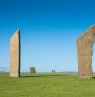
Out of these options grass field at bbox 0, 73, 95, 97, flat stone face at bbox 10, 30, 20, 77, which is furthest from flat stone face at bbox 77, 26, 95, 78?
flat stone face at bbox 10, 30, 20, 77

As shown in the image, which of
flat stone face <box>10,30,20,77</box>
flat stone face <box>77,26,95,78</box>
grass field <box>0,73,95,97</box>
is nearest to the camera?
grass field <box>0,73,95,97</box>

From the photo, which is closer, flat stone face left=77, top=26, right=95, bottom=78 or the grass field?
the grass field

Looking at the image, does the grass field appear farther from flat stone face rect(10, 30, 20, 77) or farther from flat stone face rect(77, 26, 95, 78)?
flat stone face rect(10, 30, 20, 77)

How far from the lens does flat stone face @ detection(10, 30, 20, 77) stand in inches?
1196

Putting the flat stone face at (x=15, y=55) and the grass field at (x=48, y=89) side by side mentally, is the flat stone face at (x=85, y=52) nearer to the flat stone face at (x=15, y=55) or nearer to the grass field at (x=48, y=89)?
the grass field at (x=48, y=89)

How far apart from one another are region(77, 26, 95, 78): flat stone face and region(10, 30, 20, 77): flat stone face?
6.62 meters

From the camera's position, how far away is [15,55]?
101ft

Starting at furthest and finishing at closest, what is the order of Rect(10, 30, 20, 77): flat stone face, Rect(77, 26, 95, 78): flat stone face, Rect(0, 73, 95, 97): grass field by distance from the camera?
Rect(10, 30, 20, 77): flat stone face < Rect(77, 26, 95, 78): flat stone face < Rect(0, 73, 95, 97): grass field

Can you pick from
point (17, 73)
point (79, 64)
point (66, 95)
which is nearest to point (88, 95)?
point (66, 95)

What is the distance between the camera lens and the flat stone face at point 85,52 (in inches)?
1032

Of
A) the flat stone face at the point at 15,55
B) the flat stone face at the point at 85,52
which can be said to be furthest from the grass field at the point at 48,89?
the flat stone face at the point at 15,55

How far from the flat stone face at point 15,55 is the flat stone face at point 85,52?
21.7ft

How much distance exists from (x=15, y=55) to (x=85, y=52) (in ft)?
24.6

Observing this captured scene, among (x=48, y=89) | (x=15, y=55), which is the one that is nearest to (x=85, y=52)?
(x=15, y=55)
